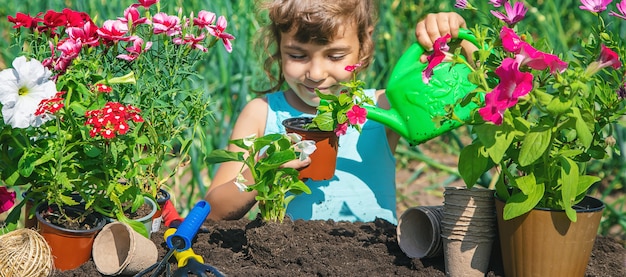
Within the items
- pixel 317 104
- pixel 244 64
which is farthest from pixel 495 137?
pixel 244 64

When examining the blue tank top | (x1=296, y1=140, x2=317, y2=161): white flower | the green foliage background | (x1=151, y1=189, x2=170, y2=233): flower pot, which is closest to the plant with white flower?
(x1=296, y1=140, x2=317, y2=161): white flower

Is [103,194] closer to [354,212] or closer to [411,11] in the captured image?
[354,212]

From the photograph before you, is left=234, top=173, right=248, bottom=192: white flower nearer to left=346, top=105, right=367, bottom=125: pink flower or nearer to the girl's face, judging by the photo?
left=346, top=105, right=367, bottom=125: pink flower

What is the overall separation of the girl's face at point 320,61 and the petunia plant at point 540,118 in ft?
2.33

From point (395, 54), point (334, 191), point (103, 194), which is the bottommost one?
point (395, 54)

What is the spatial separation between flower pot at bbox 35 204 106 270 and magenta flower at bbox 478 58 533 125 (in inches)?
27.8

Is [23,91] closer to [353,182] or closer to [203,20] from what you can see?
[203,20]

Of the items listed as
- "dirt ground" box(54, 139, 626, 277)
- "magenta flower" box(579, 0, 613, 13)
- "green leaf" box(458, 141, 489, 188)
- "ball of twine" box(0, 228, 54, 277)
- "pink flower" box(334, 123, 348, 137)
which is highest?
"magenta flower" box(579, 0, 613, 13)

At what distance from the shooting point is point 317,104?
7.01ft

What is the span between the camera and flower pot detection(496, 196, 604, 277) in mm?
1193

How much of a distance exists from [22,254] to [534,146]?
837mm

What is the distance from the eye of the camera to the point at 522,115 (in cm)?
119

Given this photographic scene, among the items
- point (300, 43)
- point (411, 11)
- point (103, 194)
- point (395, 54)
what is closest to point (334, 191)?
point (300, 43)

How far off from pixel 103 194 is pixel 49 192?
3.6 inches
